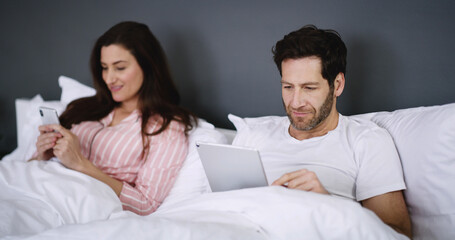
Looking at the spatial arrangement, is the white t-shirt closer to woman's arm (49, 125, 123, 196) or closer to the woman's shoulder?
the woman's shoulder

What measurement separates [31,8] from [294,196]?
259 centimetres

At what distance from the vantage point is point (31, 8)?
8.69 feet

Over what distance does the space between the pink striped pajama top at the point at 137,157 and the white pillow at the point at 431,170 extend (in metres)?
0.87

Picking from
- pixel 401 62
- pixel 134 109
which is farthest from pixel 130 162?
pixel 401 62

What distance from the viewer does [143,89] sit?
5.54 feet

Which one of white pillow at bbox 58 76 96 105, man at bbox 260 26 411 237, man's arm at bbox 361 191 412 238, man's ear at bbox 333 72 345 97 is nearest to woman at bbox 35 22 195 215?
white pillow at bbox 58 76 96 105

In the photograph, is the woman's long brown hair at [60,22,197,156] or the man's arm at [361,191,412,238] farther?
the woman's long brown hair at [60,22,197,156]

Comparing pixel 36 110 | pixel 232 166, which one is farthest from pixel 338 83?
pixel 36 110

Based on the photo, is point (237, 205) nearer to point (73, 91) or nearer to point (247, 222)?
point (247, 222)

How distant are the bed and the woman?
8 cm

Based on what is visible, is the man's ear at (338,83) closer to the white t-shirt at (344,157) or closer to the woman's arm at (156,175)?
the white t-shirt at (344,157)

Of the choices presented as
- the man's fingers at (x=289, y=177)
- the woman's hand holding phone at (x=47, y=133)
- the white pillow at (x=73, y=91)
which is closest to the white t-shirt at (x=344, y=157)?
the man's fingers at (x=289, y=177)

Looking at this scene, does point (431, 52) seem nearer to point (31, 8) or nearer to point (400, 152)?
point (400, 152)

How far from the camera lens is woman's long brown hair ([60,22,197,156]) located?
1.61 metres
